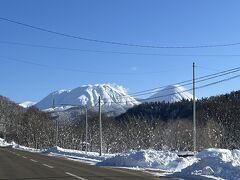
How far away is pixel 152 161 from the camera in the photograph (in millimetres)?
30078

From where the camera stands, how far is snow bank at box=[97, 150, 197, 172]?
28.6 meters

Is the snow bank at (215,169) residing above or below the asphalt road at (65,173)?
above

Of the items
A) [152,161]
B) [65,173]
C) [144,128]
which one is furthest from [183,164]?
[144,128]

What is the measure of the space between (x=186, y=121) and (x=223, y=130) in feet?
84.8

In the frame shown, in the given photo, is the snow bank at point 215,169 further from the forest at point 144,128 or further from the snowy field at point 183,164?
the forest at point 144,128

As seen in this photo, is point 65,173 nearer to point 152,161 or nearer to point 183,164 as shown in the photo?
point 183,164

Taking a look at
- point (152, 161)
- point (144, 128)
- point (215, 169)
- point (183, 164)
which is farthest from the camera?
point (144, 128)

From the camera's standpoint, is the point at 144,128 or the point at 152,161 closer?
the point at 152,161

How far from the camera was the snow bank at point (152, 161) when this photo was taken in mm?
28575

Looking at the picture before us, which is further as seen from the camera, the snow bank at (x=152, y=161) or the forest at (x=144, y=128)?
the forest at (x=144, y=128)

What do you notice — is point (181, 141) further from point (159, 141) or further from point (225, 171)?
point (225, 171)

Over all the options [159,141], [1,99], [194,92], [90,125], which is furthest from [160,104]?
[194,92]

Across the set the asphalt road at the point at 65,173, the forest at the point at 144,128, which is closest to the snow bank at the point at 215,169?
the asphalt road at the point at 65,173

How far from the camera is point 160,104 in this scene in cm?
16888
